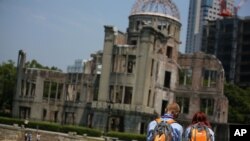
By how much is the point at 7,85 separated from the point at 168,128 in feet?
242

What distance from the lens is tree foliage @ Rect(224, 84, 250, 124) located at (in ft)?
276

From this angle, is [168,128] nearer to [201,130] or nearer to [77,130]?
[201,130]

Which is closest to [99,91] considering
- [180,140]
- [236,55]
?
[180,140]

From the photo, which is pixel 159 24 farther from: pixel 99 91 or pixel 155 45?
pixel 99 91

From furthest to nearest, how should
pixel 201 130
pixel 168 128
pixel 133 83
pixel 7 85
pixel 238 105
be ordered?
pixel 238 105 → pixel 7 85 → pixel 133 83 → pixel 201 130 → pixel 168 128

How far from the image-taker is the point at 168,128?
8133 mm

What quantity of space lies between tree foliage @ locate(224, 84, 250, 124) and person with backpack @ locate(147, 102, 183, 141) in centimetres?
7745

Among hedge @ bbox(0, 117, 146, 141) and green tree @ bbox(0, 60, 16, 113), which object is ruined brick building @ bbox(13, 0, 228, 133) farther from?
green tree @ bbox(0, 60, 16, 113)

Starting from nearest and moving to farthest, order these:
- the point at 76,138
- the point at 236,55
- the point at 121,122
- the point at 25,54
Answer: the point at 76,138 → the point at 121,122 → the point at 25,54 → the point at 236,55

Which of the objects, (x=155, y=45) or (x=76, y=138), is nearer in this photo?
(x=76, y=138)

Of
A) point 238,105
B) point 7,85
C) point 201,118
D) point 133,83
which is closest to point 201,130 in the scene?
point 201,118

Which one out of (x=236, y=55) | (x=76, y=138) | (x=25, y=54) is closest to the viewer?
(x=76, y=138)

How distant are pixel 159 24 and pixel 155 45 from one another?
4.99m

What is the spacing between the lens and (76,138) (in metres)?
45.2
